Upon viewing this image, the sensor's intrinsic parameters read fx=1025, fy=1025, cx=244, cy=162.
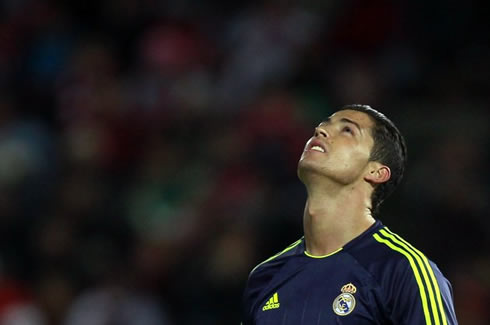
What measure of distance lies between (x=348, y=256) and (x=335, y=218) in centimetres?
21

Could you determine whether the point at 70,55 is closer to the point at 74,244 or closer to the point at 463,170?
the point at 74,244

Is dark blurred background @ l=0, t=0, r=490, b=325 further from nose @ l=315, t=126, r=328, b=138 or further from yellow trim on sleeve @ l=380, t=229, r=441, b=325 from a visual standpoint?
yellow trim on sleeve @ l=380, t=229, r=441, b=325

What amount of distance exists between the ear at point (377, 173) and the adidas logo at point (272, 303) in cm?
62

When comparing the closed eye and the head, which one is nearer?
the head

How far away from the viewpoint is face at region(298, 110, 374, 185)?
4254 mm

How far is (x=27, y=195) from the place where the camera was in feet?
29.3

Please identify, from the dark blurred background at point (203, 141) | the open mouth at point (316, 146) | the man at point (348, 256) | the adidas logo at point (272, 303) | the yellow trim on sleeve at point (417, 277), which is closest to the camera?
the yellow trim on sleeve at point (417, 277)

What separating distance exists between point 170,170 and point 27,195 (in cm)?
130

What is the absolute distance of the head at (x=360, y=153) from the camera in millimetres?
4258

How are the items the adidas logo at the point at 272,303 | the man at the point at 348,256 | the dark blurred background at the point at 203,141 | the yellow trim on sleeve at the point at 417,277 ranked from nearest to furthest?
the yellow trim on sleeve at the point at 417,277
the man at the point at 348,256
the adidas logo at the point at 272,303
the dark blurred background at the point at 203,141

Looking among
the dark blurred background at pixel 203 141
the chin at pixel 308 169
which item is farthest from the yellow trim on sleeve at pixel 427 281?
the dark blurred background at pixel 203 141

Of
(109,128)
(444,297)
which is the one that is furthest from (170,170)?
(444,297)

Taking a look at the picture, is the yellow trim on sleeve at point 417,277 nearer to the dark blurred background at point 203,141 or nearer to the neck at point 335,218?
the neck at point 335,218

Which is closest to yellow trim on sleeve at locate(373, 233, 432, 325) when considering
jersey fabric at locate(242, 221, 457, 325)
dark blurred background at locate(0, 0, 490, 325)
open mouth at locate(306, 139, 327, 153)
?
jersey fabric at locate(242, 221, 457, 325)
